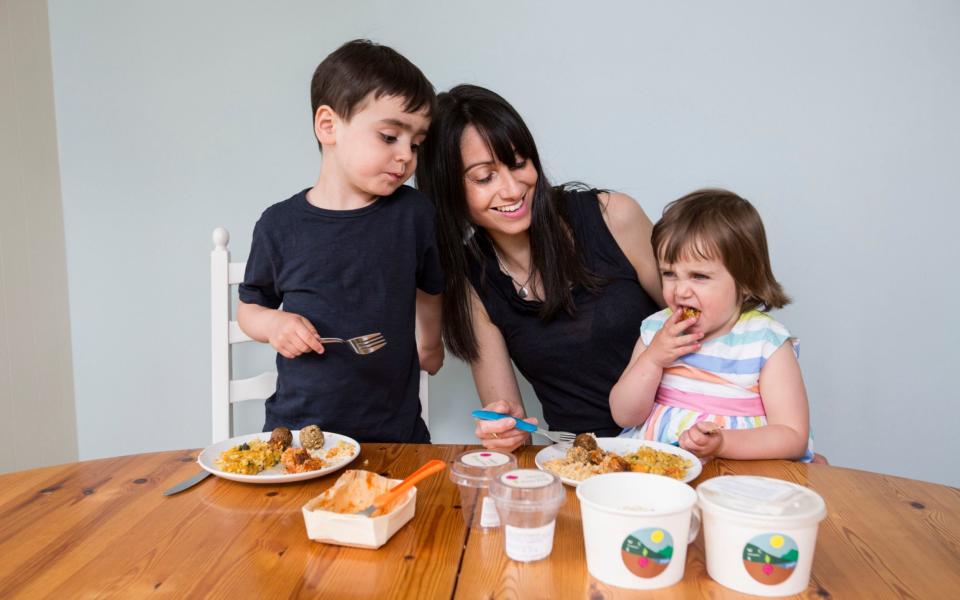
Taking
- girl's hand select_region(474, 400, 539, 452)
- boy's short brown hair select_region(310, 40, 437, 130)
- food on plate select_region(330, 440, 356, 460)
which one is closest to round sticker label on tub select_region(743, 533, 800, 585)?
girl's hand select_region(474, 400, 539, 452)

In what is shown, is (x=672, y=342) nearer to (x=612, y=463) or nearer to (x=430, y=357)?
(x=612, y=463)

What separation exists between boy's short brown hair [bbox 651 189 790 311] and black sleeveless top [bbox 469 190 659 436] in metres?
0.26

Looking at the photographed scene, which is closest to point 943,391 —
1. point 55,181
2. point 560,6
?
point 560,6

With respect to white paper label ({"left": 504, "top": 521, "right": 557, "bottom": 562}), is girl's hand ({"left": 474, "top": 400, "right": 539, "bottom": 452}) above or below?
below

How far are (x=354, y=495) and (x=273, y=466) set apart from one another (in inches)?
10.6

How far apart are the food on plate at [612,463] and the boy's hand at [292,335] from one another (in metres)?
0.51

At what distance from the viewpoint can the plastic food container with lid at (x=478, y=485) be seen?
0.91 metres

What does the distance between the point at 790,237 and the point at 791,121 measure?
0.33m

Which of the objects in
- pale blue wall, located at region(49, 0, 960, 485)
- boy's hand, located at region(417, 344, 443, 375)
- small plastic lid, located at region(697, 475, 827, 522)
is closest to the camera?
small plastic lid, located at region(697, 475, 827, 522)

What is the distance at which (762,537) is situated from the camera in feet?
2.39

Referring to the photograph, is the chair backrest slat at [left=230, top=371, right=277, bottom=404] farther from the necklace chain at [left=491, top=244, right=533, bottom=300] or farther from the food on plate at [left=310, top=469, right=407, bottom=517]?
the food on plate at [left=310, top=469, right=407, bottom=517]

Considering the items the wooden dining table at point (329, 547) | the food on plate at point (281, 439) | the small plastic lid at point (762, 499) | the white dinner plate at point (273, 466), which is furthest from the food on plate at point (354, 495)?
the small plastic lid at point (762, 499)

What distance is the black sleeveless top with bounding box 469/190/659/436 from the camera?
168 centimetres

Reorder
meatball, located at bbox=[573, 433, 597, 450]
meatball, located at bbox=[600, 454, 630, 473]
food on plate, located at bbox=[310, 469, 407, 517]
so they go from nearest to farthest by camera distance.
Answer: food on plate, located at bbox=[310, 469, 407, 517]
meatball, located at bbox=[600, 454, 630, 473]
meatball, located at bbox=[573, 433, 597, 450]
